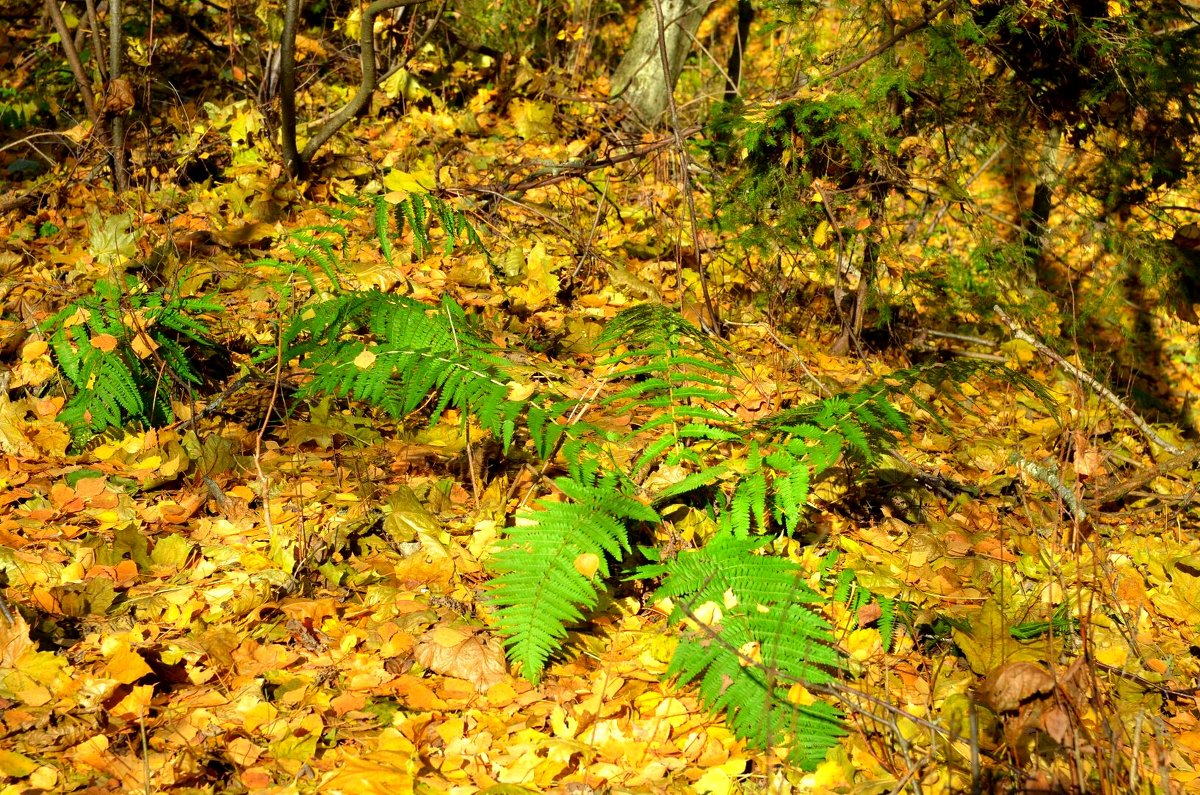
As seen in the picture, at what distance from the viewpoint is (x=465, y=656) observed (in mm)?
2566

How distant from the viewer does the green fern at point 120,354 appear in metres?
3.23

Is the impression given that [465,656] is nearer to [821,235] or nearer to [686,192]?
[686,192]

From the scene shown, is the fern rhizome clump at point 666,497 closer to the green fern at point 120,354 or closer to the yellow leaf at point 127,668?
the green fern at point 120,354

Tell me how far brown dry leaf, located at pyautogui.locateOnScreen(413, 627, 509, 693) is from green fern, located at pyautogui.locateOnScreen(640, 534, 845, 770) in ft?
1.58

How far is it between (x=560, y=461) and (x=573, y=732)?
1141 mm

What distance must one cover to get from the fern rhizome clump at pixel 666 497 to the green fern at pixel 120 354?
636 millimetres

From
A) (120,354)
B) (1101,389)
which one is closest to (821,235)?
(1101,389)

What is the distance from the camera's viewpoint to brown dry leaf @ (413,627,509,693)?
2.54 metres

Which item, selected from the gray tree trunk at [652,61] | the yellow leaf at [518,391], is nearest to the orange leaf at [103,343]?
the yellow leaf at [518,391]

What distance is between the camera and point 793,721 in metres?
2.25

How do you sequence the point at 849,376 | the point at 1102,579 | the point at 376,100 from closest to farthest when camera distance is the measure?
1. the point at 1102,579
2. the point at 849,376
3. the point at 376,100

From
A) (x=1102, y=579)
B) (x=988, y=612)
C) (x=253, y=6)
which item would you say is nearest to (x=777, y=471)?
(x=988, y=612)

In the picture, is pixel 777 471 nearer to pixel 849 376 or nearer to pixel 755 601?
pixel 755 601

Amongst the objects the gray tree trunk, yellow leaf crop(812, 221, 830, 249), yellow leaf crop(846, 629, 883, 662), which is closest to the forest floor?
yellow leaf crop(846, 629, 883, 662)
